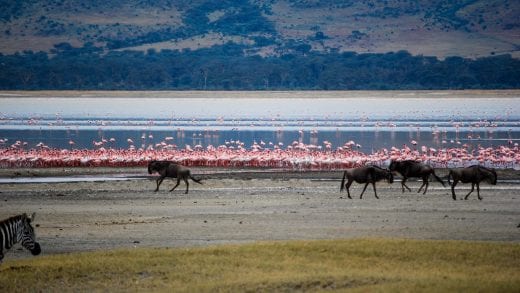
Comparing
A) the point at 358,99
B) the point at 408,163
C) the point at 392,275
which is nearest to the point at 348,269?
the point at 392,275

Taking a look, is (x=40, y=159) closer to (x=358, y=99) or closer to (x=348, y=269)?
(x=348, y=269)

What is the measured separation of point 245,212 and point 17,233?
8194 mm

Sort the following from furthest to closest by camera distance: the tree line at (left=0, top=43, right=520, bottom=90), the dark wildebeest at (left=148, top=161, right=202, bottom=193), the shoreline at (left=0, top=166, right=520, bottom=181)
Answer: the tree line at (left=0, top=43, right=520, bottom=90), the shoreline at (left=0, top=166, right=520, bottom=181), the dark wildebeest at (left=148, top=161, right=202, bottom=193)

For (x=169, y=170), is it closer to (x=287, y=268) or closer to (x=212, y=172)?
(x=212, y=172)

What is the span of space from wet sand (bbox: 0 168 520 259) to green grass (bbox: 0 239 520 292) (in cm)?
206

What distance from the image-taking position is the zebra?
14977 millimetres

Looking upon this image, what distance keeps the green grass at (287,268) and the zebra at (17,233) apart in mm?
256

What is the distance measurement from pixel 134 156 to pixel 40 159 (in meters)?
3.04

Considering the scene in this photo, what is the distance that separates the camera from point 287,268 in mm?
15172

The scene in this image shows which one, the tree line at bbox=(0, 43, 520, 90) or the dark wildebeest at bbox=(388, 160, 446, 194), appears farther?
the tree line at bbox=(0, 43, 520, 90)

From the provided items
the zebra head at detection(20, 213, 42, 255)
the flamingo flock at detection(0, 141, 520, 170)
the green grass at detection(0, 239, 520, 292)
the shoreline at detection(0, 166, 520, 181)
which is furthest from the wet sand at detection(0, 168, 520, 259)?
the flamingo flock at detection(0, 141, 520, 170)

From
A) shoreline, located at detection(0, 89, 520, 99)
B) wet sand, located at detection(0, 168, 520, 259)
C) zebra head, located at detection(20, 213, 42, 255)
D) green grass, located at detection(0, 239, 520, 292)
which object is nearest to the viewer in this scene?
green grass, located at detection(0, 239, 520, 292)

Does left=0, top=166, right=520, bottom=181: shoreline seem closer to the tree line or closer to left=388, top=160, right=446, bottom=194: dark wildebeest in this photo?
left=388, top=160, right=446, bottom=194: dark wildebeest

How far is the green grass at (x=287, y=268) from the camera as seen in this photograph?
13930 mm
